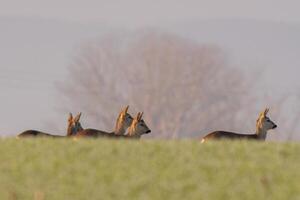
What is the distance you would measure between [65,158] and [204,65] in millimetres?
108896

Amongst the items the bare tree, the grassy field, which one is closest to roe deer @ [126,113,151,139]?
→ the grassy field

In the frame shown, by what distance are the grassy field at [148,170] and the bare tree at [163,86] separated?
288ft

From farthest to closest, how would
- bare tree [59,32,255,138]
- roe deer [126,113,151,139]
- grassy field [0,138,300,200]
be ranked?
bare tree [59,32,255,138]
roe deer [126,113,151,139]
grassy field [0,138,300,200]

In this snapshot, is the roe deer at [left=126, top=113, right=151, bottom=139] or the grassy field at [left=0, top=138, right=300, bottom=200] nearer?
the grassy field at [left=0, top=138, right=300, bottom=200]

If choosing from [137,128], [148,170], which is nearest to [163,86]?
[137,128]

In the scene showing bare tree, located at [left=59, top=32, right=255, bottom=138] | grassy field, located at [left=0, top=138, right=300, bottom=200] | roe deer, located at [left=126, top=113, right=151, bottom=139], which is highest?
bare tree, located at [left=59, top=32, right=255, bottom=138]

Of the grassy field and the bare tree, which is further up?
the bare tree

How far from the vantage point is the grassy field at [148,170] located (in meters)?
17.0

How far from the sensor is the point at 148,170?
60.9ft

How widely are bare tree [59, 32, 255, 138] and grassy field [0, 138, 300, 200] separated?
288ft

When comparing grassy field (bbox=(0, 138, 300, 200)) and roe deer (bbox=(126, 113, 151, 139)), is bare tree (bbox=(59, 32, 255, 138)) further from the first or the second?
grassy field (bbox=(0, 138, 300, 200))

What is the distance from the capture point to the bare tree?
117000 millimetres

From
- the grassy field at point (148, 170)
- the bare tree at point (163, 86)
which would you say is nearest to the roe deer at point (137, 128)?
the grassy field at point (148, 170)

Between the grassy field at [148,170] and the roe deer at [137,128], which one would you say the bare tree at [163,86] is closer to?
the roe deer at [137,128]
